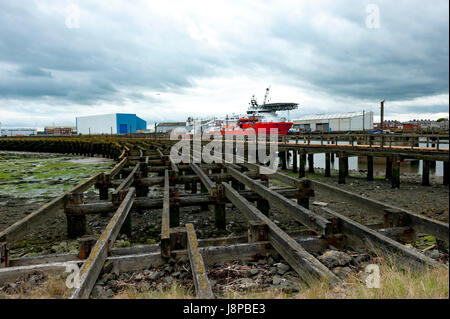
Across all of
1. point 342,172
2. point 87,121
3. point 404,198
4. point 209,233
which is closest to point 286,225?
point 209,233

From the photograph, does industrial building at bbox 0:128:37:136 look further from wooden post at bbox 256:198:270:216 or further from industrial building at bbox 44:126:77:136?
wooden post at bbox 256:198:270:216

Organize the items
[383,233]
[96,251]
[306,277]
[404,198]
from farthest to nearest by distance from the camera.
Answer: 1. [404,198]
2. [383,233]
3. [96,251]
4. [306,277]

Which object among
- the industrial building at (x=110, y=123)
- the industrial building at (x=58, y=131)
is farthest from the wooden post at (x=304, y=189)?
the industrial building at (x=58, y=131)

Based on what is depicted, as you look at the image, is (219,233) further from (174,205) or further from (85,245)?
(85,245)

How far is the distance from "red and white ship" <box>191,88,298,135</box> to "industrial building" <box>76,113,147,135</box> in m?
42.2

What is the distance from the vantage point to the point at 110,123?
9650 centimetres

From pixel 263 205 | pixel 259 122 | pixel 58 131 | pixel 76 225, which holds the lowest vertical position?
pixel 76 225

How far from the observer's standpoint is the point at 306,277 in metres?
2.95

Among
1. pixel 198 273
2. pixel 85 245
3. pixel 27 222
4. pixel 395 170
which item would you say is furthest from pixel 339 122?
pixel 198 273

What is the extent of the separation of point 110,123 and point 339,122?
71596 mm

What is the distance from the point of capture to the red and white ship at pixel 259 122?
4575 cm

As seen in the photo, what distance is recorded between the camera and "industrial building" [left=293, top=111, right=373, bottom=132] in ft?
232
